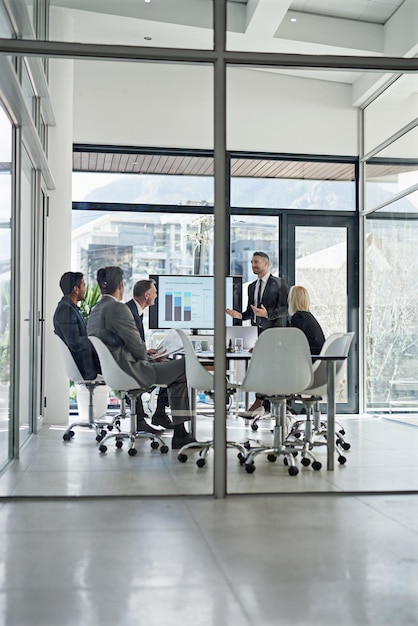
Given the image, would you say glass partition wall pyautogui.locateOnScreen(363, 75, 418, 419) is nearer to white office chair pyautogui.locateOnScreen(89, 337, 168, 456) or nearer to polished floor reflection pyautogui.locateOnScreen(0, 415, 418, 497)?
polished floor reflection pyautogui.locateOnScreen(0, 415, 418, 497)

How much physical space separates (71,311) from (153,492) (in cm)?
123

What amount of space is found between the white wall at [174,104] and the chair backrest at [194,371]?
1.25 m

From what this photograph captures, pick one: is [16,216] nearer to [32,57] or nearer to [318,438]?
[32,57]

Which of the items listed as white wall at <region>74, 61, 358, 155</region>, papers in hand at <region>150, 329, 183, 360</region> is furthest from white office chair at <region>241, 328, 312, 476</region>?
white wall at <region>74, 61, 358, 155</region>

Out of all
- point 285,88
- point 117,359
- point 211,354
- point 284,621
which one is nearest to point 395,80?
point 285,88

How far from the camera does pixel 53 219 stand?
5305 mm

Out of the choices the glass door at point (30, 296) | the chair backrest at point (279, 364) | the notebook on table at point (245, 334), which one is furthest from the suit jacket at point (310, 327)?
the glass door at point (30, 296)

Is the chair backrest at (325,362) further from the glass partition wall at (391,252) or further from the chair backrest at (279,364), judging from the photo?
the glass partition wall at (391,252)

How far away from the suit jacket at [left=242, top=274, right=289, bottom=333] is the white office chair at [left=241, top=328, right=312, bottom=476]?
0.05 meters

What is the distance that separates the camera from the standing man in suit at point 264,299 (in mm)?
5309

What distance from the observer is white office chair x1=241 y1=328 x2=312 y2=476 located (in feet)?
17.4

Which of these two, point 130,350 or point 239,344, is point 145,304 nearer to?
point 130,350

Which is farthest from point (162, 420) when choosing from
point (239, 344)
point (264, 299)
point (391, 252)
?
point (391, 252)

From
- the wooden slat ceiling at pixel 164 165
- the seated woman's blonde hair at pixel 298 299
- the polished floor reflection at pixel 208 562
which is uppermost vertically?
the wooden slat ceiling at pixel 164 165
